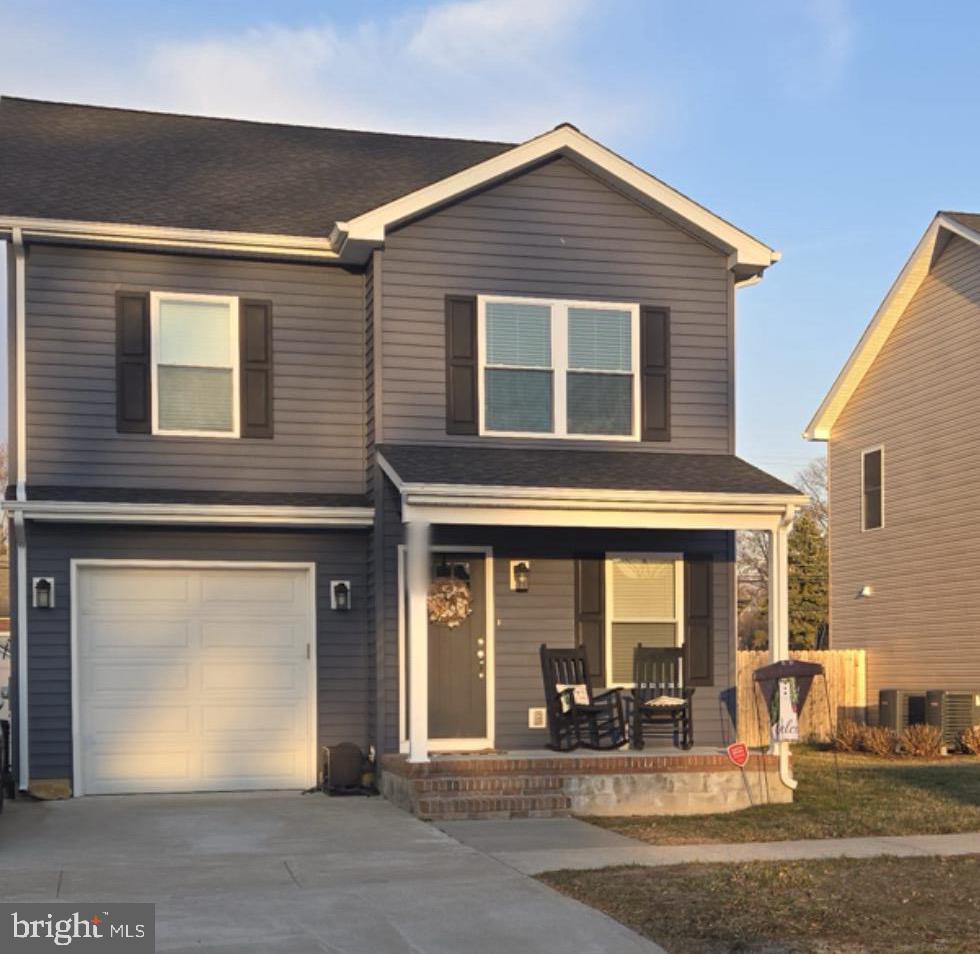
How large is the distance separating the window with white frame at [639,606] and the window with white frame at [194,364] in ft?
12.5

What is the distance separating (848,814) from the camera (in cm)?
1195

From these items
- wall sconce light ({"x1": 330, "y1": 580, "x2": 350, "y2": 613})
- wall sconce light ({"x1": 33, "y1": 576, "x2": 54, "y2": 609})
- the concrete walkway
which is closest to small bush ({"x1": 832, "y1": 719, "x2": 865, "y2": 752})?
the concrete walkway

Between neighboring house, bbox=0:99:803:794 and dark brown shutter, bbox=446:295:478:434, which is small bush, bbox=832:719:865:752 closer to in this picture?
neighboring house, bbox=0:99:803:794

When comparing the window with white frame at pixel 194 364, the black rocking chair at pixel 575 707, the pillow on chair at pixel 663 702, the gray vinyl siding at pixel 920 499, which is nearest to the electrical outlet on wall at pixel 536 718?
the black rocking chair at pixel 575 707

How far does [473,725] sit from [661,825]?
2570mm

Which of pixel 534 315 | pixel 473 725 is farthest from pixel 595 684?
pixel 534 315

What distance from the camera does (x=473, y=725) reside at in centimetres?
1359

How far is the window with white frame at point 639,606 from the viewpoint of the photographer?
45.5 feet

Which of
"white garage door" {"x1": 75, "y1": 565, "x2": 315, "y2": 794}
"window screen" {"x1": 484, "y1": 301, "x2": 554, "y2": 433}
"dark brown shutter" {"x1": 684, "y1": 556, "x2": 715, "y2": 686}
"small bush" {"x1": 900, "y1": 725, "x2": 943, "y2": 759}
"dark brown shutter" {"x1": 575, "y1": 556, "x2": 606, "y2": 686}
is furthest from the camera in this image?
"small bush" {"x1": 900, "y1": 725, "x2": 943, "y2": 759}

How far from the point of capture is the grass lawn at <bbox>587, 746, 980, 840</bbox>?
11.1 meters

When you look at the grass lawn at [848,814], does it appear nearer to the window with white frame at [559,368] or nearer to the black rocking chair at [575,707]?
the black rocking chair at [575,707]

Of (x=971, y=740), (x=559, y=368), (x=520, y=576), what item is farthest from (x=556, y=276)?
(x=971, y=740)

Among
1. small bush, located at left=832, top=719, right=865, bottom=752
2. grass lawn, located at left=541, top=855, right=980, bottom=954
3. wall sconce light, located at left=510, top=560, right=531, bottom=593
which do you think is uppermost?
wall sconce light, located at left=510, top=560, right=531, bottom=593

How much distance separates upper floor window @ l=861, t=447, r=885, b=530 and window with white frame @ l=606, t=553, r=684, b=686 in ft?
26.2
